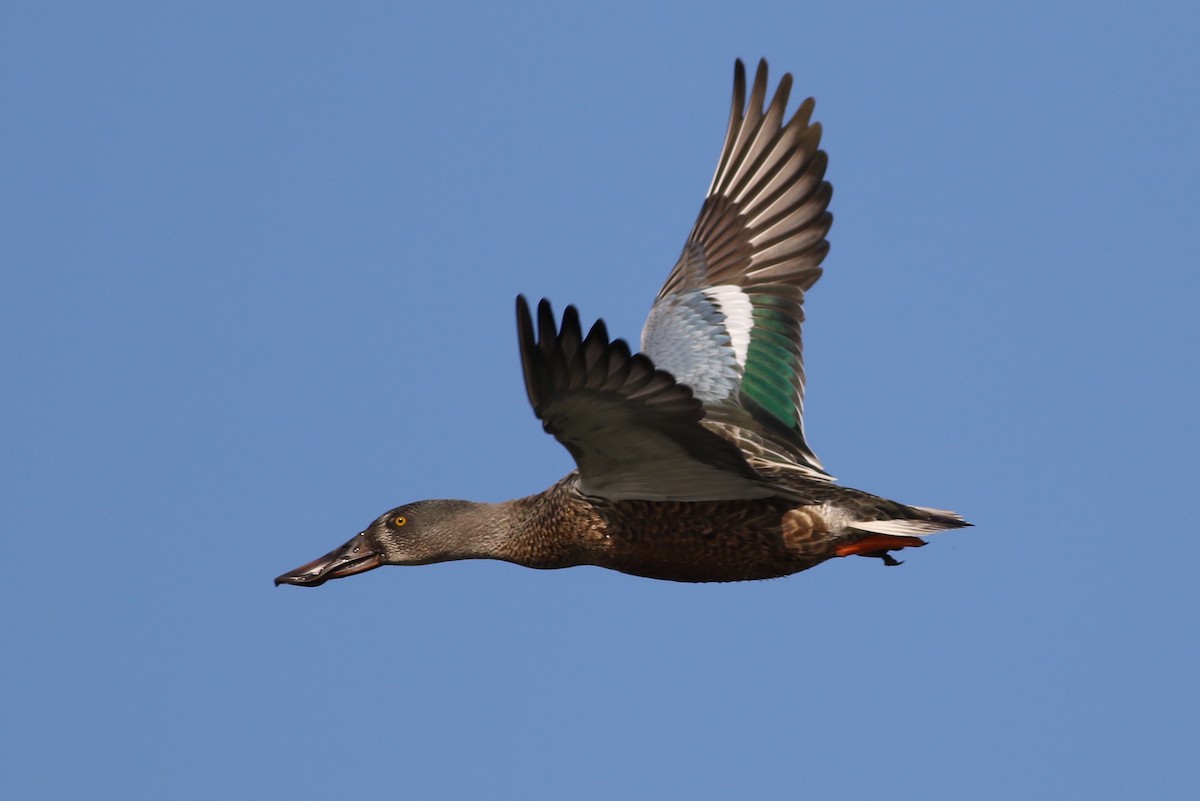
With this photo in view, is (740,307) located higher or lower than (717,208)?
lower

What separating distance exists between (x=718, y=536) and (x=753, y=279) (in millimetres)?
2664

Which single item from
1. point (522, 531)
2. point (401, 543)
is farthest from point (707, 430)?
point (401, 543)

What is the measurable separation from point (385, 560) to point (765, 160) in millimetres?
3864

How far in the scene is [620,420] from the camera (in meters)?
7.45

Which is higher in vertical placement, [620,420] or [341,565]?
[620,420]

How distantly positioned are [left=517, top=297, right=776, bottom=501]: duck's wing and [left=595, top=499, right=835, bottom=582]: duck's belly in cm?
11

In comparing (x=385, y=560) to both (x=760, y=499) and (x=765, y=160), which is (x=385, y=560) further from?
(x=765, y=160)

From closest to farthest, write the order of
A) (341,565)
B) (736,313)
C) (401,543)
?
(401,543) → (341,565) → (736,313)

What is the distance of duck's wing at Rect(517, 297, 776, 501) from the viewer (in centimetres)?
693

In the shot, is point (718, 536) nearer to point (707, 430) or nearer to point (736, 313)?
point (707, 430)

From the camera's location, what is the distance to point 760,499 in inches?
330

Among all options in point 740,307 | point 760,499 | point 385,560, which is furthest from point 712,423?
point 385,560

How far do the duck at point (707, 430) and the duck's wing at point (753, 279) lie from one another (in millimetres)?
12

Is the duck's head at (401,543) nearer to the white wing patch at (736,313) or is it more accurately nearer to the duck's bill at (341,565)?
the duck's bill at (341,565)
